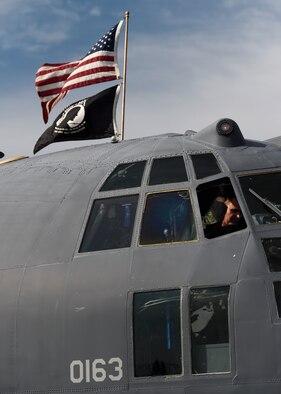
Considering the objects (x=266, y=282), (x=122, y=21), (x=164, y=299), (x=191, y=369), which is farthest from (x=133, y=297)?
(x=122, y=21)

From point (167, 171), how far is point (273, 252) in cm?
224

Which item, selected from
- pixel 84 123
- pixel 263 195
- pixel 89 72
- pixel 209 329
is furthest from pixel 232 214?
pixel 89 72

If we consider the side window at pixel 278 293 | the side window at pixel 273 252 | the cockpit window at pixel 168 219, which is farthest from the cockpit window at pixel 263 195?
the side window at pixel 278 293

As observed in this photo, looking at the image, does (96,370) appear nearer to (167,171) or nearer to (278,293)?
(278,293)

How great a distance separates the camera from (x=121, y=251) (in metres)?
9.92

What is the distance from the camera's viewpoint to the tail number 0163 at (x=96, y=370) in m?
9.41

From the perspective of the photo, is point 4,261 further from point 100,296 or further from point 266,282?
point 266,282

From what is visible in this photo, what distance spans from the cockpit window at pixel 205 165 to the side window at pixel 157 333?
2028 mm

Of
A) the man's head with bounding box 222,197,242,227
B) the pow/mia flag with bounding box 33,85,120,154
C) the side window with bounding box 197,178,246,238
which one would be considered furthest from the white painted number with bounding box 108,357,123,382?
the pow/mia flag with bounding box 33,85,120,154

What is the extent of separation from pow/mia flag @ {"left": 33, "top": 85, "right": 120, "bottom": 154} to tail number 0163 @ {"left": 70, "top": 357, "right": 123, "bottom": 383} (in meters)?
7.95

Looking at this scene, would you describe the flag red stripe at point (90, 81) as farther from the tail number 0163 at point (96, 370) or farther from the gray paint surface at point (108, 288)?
the tail number 0163 at point (96, 370)

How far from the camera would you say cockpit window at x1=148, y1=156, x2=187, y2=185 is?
10.4 meters

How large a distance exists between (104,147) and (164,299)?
13.5 ft

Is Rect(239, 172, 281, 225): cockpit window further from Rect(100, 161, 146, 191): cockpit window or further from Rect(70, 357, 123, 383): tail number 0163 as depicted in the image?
Rect(70, 357, 123, 383): tail number 0163
